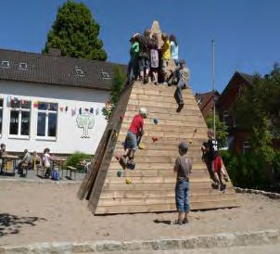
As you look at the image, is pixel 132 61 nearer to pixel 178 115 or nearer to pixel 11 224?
pixel 178 115

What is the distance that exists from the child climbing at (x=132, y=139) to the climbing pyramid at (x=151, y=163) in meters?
0.19

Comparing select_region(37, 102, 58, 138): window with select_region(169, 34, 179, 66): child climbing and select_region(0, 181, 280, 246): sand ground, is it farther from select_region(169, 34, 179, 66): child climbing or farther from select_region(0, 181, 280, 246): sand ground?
select_region(169, 34, 179, 66): child climbing

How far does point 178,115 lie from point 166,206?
291 cm

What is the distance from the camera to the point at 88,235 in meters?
8.91

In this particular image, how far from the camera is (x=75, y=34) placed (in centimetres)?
4569

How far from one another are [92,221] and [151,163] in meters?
2.58

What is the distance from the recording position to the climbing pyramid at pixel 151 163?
11531 mm

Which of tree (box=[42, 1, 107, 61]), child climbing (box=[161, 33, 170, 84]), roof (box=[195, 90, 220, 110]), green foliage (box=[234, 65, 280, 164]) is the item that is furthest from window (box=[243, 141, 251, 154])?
child climbing (box=[161, 33, 170, 84])

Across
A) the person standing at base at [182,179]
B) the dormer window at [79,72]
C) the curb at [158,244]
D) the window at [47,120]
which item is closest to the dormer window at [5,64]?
the window at [47,120]

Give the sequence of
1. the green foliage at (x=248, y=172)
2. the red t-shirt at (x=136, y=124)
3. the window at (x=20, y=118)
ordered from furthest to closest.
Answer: the window at (x=20, y=118), the green foliage at (x=248, y=172), the red t-shirt at (x=136, y=124)

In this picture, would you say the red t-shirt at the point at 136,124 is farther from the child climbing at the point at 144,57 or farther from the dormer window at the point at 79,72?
the dormer window at the point at 79,72

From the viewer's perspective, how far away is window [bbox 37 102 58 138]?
34.7 m

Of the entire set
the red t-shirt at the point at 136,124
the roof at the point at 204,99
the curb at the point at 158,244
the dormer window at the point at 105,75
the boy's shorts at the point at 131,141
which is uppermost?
the roof at the point at 204,99

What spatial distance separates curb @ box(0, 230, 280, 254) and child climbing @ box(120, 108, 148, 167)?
4061mm
